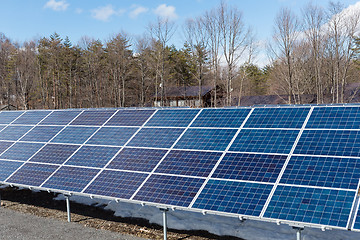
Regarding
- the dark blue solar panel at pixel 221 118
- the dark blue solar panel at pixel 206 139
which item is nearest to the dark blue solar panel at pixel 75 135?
A: the dark blue solar panel at pixel 206 139

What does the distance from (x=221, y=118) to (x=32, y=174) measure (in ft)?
25.1

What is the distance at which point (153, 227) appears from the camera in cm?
1095

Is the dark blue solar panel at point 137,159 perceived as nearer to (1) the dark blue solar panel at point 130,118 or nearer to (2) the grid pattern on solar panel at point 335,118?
(1) the dark blue solar panel at point 130,118

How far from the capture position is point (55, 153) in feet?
41.9

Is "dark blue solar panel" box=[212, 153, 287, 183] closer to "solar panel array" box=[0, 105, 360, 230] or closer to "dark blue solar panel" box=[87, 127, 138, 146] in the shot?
"solar panel array" box=[0, 105, 360, 230]

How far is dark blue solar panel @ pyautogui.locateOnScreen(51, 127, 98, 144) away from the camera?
43.6 ft

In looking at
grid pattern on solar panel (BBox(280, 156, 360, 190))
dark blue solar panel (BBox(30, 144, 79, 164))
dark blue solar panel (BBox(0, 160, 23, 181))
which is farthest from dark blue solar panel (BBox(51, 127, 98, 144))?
grid pattern on solar panel (BBox(280, 156, 360, 190))

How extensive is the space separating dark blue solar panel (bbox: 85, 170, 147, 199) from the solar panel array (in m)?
0.04

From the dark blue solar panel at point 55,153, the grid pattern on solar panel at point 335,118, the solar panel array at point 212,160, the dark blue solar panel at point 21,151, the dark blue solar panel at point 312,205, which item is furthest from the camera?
the dark blue solar panel at point 21,151

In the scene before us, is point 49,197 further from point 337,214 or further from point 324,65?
point 324,65

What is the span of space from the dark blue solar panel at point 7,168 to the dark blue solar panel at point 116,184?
4.40 m

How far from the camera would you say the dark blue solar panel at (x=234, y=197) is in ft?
25.8

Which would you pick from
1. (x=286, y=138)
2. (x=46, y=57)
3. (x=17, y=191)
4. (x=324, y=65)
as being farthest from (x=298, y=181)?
(x=46, y=57)

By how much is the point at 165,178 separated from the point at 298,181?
392 cm
